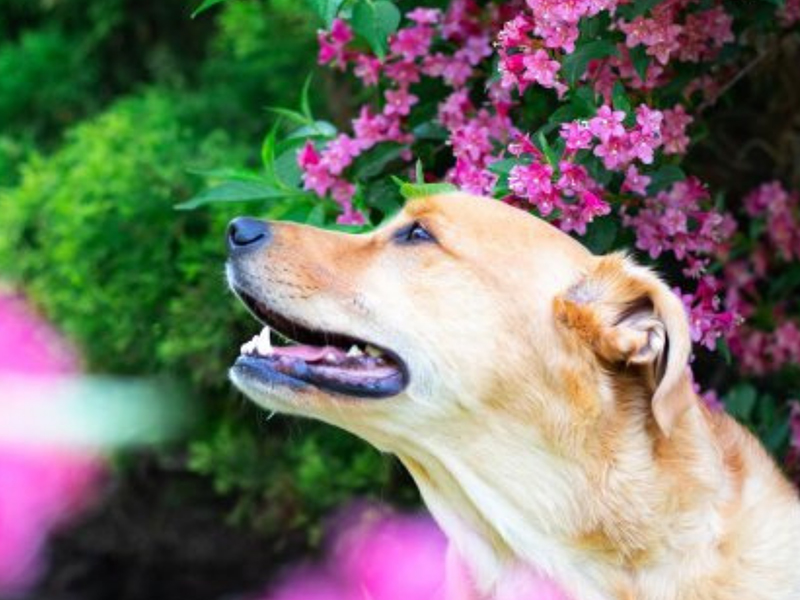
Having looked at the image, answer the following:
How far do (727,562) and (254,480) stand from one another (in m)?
2.49

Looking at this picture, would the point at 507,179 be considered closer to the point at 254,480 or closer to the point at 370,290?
the point at 370,290

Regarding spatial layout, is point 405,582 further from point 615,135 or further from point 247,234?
point 615,135

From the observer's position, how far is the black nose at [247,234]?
2826 mm

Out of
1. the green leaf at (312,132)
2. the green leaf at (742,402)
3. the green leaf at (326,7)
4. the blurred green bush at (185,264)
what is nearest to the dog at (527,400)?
the green leaf at (326,7)

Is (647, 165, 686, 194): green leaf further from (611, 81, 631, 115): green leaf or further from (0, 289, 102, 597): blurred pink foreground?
(0, 289, 102, 597): blurred pink foreground

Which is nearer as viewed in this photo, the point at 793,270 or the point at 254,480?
the point at 793,270

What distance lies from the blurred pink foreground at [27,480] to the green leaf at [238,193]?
6.32 ft

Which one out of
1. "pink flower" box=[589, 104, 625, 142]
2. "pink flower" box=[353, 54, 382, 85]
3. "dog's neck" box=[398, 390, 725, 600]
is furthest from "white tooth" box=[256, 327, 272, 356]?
"pink flower" box=[353, 54, 382, 85]

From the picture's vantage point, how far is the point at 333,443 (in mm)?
4906

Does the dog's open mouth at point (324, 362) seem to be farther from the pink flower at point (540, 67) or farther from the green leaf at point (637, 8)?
the green leaf at point (637, 8)

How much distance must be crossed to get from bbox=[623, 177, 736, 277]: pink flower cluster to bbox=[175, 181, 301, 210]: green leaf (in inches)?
33.6

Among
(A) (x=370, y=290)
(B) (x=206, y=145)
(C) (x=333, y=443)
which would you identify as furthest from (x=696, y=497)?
(B) (x=206, y=145)

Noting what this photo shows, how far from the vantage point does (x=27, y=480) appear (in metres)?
1.35

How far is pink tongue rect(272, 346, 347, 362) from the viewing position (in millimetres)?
2783
